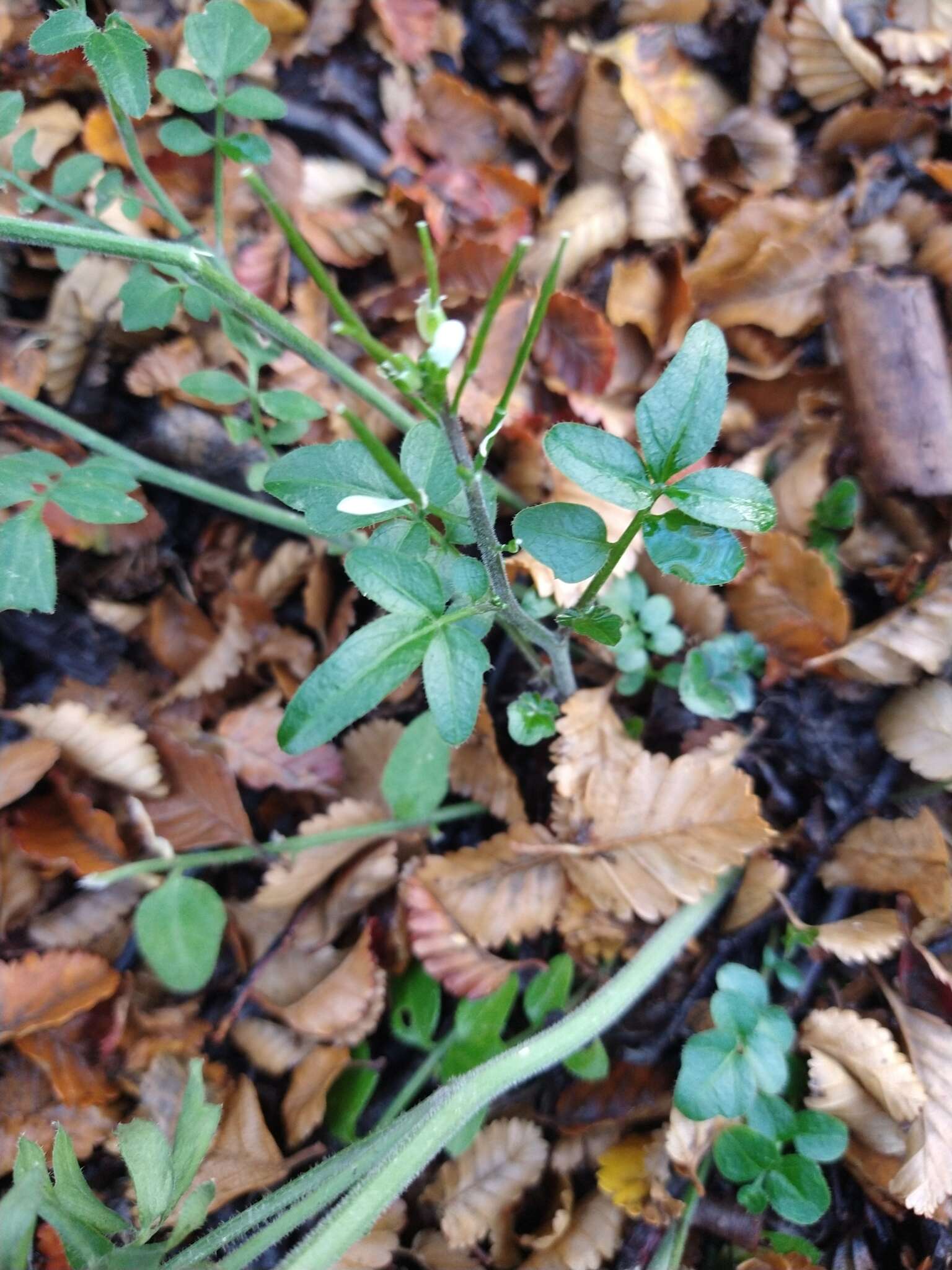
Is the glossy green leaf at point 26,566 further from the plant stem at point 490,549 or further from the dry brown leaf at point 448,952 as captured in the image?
the dry brown leaf at point 448,952

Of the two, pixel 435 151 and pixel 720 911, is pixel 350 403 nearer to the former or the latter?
pixel 435 151

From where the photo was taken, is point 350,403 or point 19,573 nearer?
point 19,573

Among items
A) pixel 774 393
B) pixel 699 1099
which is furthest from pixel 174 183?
pixel 699 1099

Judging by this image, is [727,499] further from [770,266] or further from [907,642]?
[770,266]

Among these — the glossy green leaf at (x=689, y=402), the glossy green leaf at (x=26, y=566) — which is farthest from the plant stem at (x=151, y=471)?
the glossy green leaf at (x=689, y=402)

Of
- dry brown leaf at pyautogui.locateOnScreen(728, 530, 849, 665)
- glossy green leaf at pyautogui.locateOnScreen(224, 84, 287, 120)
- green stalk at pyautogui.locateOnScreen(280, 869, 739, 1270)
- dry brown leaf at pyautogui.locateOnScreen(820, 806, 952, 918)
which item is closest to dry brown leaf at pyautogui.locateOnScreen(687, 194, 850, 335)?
dry brown leaf at pyautogui.locateOnScreen(728, 530, 849, 665)

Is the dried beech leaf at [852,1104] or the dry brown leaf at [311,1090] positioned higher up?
the dried beech leaf at [852,1104]

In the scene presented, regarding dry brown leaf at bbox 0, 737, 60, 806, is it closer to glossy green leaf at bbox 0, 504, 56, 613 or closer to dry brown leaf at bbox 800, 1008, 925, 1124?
glossy green leaf at bbox 0, 504, 56, 613
